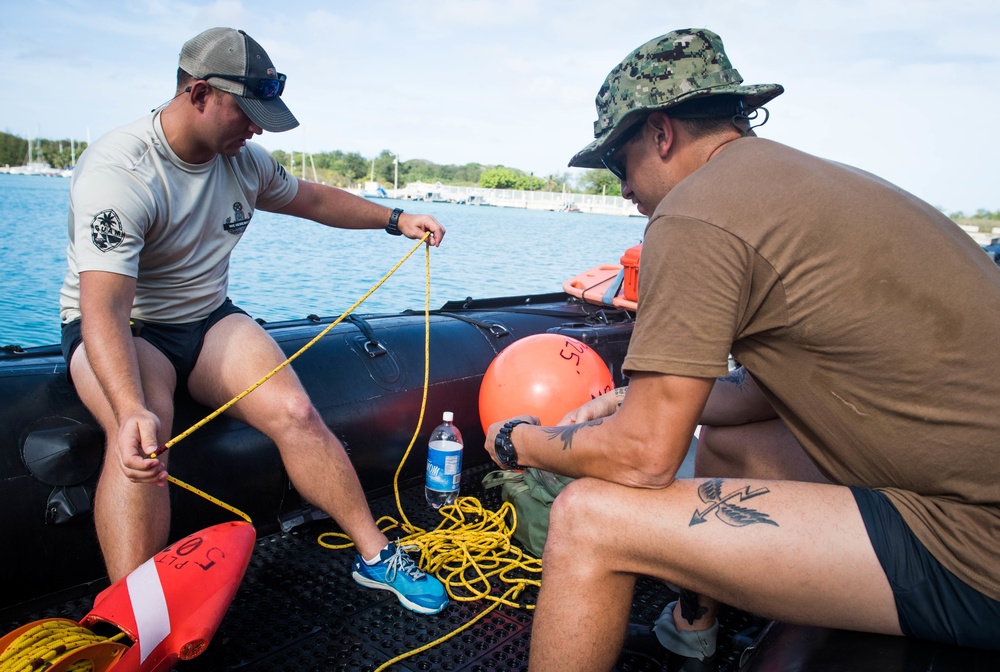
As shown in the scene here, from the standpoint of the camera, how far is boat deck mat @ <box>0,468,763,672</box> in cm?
216

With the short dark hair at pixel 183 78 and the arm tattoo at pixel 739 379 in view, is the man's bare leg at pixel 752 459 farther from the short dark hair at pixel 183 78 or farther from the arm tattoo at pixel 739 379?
the short dark hair at pixel 183 78

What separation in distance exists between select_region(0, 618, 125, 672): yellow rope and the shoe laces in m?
0.98

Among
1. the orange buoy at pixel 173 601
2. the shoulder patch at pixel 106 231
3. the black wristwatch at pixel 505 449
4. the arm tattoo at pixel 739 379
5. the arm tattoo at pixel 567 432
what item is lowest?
the orange buoy at pixel 173 601

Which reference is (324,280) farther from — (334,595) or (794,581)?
(794,581)

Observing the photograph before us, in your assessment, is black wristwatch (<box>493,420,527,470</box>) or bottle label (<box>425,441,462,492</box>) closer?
black wristwatch (<box>493,420,527,470</box>)

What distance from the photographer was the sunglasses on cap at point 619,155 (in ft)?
6.06

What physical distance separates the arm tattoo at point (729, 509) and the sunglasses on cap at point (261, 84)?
75.9 inches

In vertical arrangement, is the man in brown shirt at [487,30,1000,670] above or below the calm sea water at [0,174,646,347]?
above

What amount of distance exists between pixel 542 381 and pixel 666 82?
1702 mm

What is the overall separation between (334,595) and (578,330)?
240cm

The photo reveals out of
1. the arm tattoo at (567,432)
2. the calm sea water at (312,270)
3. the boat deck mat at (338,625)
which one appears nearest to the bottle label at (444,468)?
the boat deck mat at (338,625)

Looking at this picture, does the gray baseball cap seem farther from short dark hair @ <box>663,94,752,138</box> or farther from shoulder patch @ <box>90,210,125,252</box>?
short dark hair @ <box>663,94,752,138</box>

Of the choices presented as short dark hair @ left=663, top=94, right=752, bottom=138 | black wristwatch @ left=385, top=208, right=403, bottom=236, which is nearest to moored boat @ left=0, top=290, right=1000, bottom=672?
black wristwatch @ left=385, top=208, right=403, bottom=236

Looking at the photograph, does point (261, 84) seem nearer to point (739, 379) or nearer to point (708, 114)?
point (708, 114)
